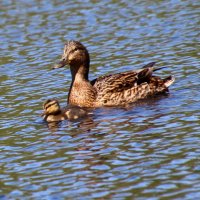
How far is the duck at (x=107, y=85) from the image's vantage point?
13750 mm

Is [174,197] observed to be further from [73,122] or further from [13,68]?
[13,68]

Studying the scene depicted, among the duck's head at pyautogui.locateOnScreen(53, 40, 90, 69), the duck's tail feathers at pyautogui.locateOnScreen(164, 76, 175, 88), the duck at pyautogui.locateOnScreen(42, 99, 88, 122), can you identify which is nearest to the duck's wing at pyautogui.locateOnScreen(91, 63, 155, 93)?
the duck's tail feathers at pyautogui.locateOnScreen(164, 76, 175, 88)

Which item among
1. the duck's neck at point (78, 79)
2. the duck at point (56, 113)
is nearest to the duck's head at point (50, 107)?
the duck at point (56, 113)

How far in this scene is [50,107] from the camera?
41.7ft

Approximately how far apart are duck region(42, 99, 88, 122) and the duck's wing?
0.98 metres

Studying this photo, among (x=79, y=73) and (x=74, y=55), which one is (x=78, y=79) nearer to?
(x=79, y=73)

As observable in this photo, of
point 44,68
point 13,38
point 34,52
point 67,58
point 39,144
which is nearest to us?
point 39,144

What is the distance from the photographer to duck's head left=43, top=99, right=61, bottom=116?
12703mm

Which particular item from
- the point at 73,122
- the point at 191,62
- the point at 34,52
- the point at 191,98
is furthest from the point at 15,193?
the point at 34,52

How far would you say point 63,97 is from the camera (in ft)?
47.6

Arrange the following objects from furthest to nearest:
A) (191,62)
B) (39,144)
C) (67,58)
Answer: (191,62) → (67,58) → (39,144)

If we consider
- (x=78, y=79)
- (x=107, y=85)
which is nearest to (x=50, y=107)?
(x=107, y=85)

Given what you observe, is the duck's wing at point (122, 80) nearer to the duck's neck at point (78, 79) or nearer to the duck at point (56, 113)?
the duck's neck at point (78, 79)

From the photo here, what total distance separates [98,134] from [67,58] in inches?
115
